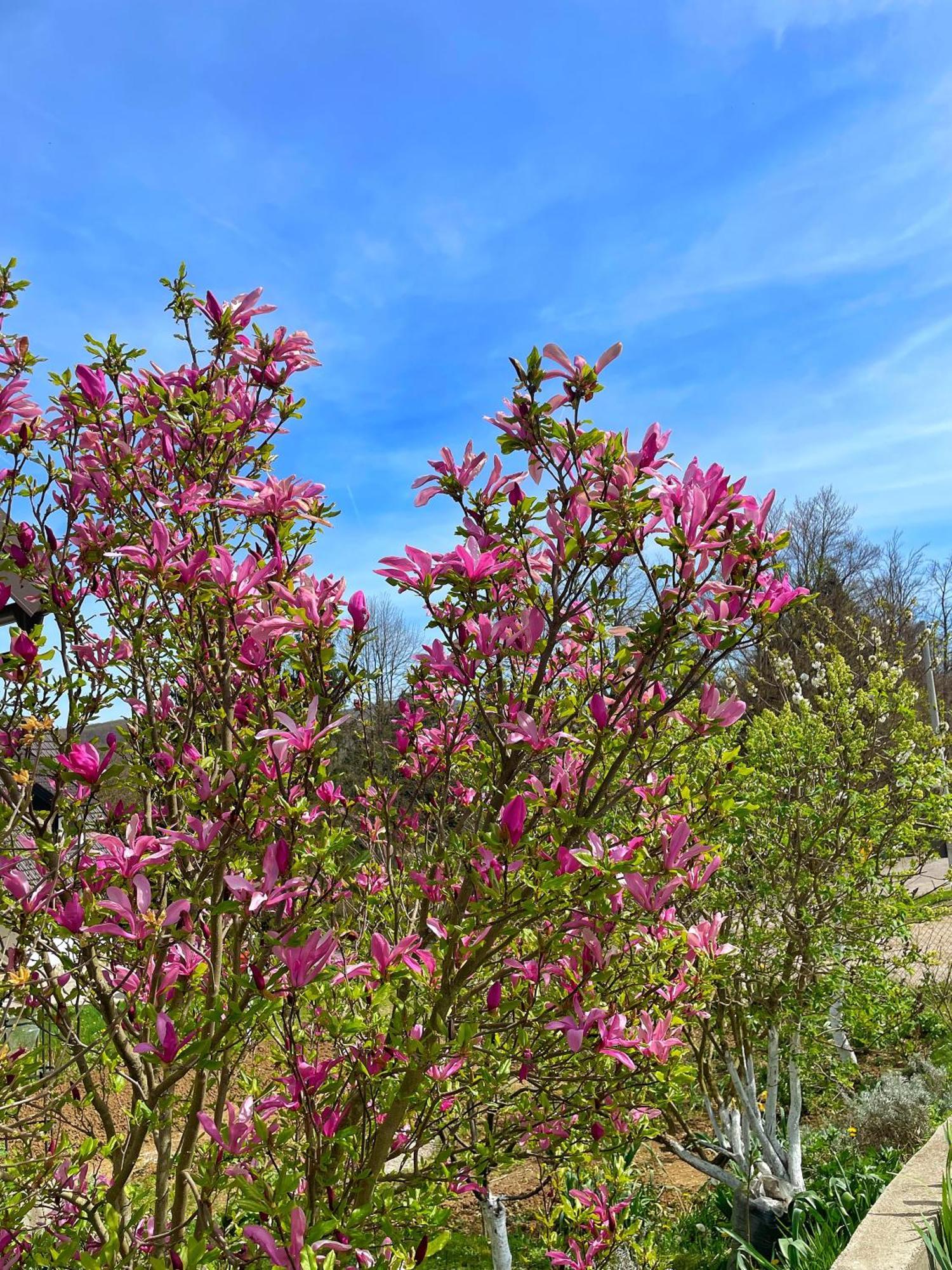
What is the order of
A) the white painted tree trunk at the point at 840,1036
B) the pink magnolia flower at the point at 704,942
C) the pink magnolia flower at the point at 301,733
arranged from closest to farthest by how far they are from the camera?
1. the pink magnolia flower at the point at 301,733
2. the pink magnolia flower at the point at 704,942
3. the white painted tree trunk at the point at 840,1036

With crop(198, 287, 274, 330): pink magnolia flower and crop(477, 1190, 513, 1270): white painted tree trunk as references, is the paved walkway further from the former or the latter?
crop(198, 287, 274, 330): pink magnolia flower

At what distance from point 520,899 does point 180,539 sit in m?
1.30

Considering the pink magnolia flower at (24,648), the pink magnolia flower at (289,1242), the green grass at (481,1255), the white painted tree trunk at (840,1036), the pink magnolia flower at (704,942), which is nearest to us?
the pink magnolia flower at (289,1242)

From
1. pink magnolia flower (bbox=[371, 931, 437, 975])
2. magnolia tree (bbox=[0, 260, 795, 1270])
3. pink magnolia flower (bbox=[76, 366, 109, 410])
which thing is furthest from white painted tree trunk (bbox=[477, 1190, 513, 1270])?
pink magnolia flower (bbox=[76, 366, 109, 410])

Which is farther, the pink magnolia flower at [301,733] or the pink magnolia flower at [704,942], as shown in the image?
the pink magnolia flower at [704,942]

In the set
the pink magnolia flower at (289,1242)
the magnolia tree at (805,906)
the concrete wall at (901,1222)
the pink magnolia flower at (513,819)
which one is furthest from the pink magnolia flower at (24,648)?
the magnolia tree at (805,906)

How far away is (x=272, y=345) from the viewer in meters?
2.53

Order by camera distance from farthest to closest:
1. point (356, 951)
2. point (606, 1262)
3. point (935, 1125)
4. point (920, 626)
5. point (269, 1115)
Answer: point (920, 626) → point (935, 1125) → point (606, 1262) → point (356, 951) → point (269, 1115)

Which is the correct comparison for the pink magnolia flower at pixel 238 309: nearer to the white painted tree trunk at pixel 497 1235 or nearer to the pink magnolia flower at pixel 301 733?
the pink magnolia flower at pixel 301 733

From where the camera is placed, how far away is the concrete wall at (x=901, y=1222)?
3.01 meters

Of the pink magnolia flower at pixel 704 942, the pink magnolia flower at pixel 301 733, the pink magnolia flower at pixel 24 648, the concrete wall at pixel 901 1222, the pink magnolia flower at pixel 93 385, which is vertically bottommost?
the concrete wall at pixel 901 1222

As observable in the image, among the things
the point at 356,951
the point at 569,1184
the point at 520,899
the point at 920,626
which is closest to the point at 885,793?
the point at 569,1184

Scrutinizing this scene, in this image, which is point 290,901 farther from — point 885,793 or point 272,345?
point 885,793

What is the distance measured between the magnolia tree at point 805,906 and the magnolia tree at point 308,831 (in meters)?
2.72
